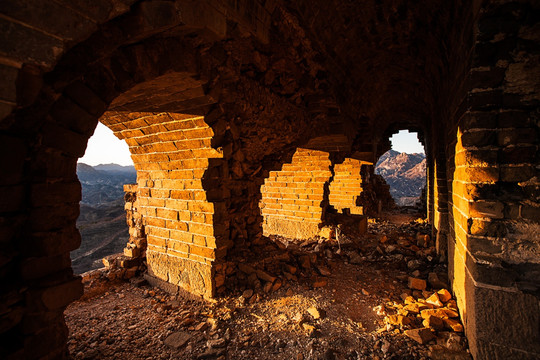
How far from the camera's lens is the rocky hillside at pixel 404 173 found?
36.4 meters

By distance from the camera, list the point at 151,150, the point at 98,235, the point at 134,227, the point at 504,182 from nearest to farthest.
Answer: the point at 504,182 → the point at 151,150 → the point at 134,227 → the point at 98,235

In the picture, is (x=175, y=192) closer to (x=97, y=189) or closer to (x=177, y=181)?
(x=177, y=181)

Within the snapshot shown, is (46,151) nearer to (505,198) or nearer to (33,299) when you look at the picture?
(33,299)

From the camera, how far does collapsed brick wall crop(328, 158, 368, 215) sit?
918cm

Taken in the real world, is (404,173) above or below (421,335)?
above

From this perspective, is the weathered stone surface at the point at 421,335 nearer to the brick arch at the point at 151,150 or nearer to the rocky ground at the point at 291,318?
the rocky ground at the point at 291,318

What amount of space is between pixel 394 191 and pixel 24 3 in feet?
136

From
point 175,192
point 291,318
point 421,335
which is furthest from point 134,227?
point 421,335

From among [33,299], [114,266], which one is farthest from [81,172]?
[33,299]

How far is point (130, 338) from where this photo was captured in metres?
2.72

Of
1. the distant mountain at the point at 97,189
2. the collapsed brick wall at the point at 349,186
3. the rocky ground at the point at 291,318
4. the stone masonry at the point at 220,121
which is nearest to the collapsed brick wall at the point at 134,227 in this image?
the stone masonry at the point at 220,121

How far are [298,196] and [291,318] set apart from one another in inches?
157

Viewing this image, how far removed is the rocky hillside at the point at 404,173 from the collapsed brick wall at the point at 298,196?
30697 millimetres

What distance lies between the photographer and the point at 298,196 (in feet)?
21.9
